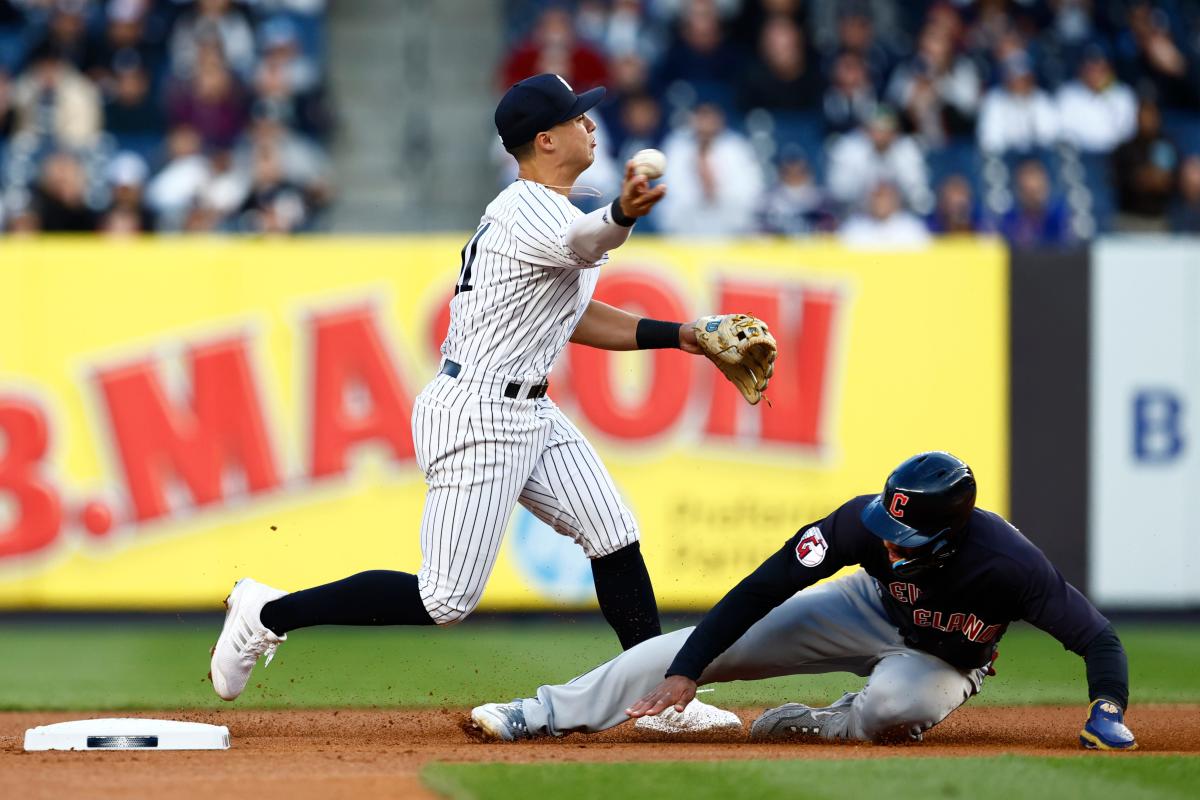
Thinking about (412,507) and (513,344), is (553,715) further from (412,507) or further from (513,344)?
(412,507)

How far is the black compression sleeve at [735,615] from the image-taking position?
16.3 feet

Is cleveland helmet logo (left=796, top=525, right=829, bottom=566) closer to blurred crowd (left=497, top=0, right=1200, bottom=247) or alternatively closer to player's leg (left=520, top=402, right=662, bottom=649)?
player's leg (left=520, top=402, right=662, bottom=649)

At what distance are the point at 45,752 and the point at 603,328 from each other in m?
2.16

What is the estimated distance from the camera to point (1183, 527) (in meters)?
9.48

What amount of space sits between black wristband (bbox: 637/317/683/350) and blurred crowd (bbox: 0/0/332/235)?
19.6 ft

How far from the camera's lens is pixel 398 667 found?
25.1 ft

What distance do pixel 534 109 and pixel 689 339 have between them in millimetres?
857

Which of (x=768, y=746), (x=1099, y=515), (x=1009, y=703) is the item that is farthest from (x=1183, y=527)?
(x=768, y=746)

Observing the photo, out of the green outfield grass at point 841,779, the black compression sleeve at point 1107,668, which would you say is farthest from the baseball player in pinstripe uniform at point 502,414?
the black compression sleeve at point 1107,668

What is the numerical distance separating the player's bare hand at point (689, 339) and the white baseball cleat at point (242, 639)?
149 cm

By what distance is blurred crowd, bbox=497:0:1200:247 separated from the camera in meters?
11.2

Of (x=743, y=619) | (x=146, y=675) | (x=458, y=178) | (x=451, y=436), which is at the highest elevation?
(x=458, y=178)

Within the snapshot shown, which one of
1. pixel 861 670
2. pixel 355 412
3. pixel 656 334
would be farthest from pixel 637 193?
pixel 355 412

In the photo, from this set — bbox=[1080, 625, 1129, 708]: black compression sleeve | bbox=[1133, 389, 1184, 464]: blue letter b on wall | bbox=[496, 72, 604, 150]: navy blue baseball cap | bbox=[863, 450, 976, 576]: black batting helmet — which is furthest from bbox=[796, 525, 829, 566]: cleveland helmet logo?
bbox=[1133, 389, 1184, 464]: blue letter b on wall
